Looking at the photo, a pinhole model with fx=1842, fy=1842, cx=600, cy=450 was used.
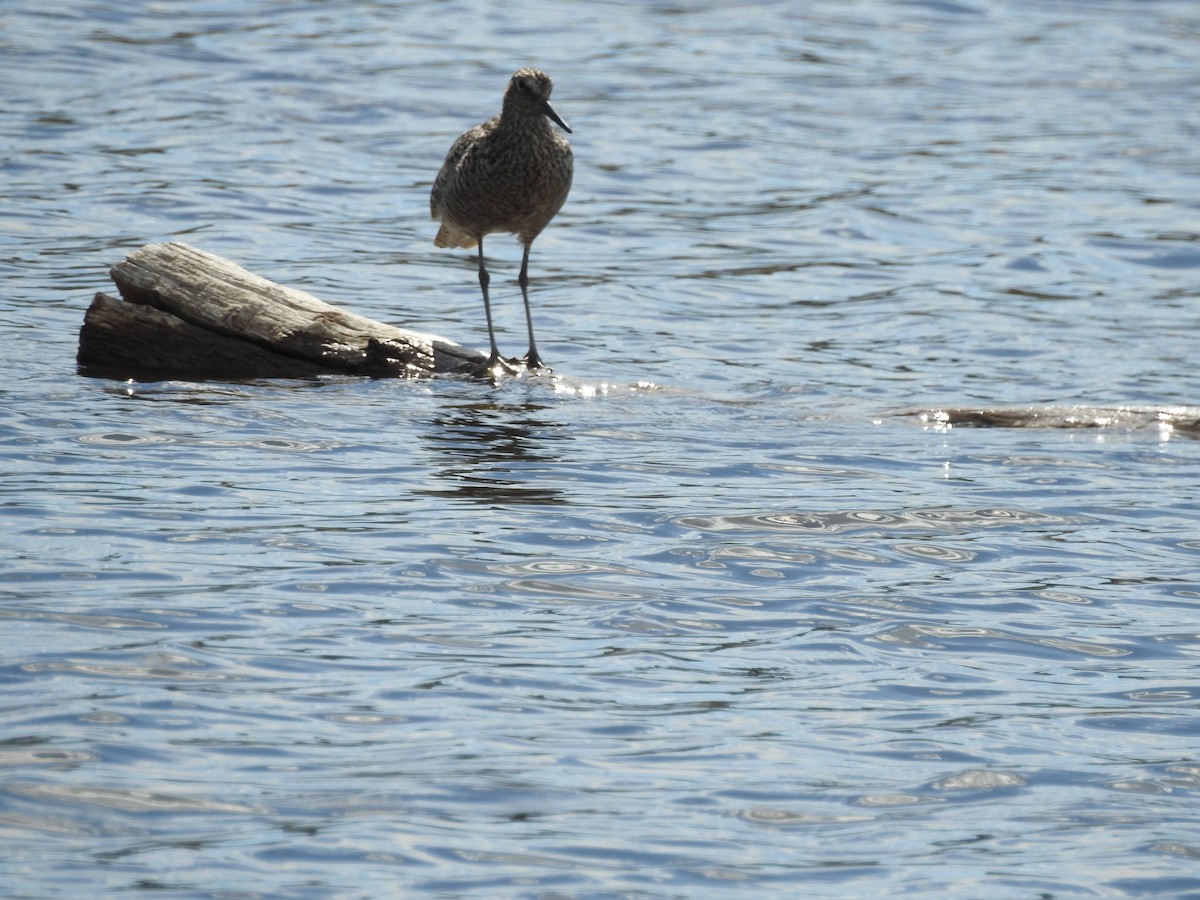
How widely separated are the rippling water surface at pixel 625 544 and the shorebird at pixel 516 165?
1021 millimetres

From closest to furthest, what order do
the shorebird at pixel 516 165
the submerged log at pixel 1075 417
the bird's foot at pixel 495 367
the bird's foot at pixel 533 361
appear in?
1. the submerged log at pixel 1075 417
2. the bird's foot at pixel 495 367
3. the bird's foot at pixel 533 361
4. the shorebird at pixel 516 165

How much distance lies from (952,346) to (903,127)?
25.9ft

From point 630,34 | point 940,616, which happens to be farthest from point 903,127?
point 940,616

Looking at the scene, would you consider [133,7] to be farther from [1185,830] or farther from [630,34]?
[1185,830]

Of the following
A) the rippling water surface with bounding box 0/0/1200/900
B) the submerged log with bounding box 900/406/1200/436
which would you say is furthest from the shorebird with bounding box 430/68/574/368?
→ the submerged log with bounding box 900/406/1200/436

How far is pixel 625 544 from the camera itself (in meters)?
7.59

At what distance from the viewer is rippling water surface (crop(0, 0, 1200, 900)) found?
16.3ft

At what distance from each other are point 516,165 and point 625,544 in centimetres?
406

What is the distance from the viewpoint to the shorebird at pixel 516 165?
1101 cm

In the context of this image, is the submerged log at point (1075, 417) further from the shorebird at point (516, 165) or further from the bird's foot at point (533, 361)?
the shorebird at point (516, 165)

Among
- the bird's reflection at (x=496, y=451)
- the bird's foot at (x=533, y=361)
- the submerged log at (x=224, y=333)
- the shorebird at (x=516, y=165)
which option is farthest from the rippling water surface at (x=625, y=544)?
the shorebird at (x=516, y=165)

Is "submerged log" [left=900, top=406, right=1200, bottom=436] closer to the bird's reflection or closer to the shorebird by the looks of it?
the bird's reflection

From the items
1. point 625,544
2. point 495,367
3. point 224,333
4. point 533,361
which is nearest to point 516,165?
point 533,361

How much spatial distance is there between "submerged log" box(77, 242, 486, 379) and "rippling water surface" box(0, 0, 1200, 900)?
0.19 meters
